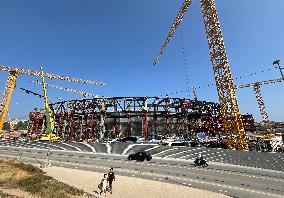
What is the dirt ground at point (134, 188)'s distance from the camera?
2502 centimetres

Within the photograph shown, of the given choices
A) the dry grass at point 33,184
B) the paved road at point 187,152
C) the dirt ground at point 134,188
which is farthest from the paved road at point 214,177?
the dry grass at point 33,184

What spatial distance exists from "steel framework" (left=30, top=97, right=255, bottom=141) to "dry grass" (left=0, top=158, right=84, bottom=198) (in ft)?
199

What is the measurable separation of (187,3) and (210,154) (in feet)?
153

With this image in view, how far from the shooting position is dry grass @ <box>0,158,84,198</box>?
24.2 meters

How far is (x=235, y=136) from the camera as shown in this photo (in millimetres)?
62219

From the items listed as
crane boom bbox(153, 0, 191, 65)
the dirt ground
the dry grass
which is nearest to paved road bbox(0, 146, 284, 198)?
the dirt ground

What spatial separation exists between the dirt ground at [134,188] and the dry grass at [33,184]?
77.7 inches

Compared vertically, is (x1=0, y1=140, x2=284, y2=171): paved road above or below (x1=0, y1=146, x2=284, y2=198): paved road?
above

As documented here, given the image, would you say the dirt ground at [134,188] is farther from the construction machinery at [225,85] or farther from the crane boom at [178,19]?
the crane boom at [178,19]

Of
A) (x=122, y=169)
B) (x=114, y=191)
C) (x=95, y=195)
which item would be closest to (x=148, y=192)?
(x=114, y=191)

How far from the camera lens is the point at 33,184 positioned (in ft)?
90.3

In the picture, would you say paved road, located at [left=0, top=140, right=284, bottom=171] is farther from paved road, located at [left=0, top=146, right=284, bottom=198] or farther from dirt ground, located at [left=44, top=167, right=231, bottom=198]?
dirt ground, located at [left=44, top=167, right=231, bottom=198]

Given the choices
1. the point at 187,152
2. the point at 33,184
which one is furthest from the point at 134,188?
the point at 187,152

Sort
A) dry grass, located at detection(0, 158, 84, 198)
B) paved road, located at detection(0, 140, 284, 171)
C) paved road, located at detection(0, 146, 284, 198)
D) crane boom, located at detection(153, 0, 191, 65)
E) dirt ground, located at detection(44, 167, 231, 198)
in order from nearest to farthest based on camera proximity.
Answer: dry grass, located at detection(0, 158, 84, 198) → dirt ground, located at detection(44, 167, 231, 198) → paved road, located at detection(0, 146, 284, 198) → paved road, located at detection(0, 140, 284, 171) → crane boom, located at detection(153, 0, 191, 65)
